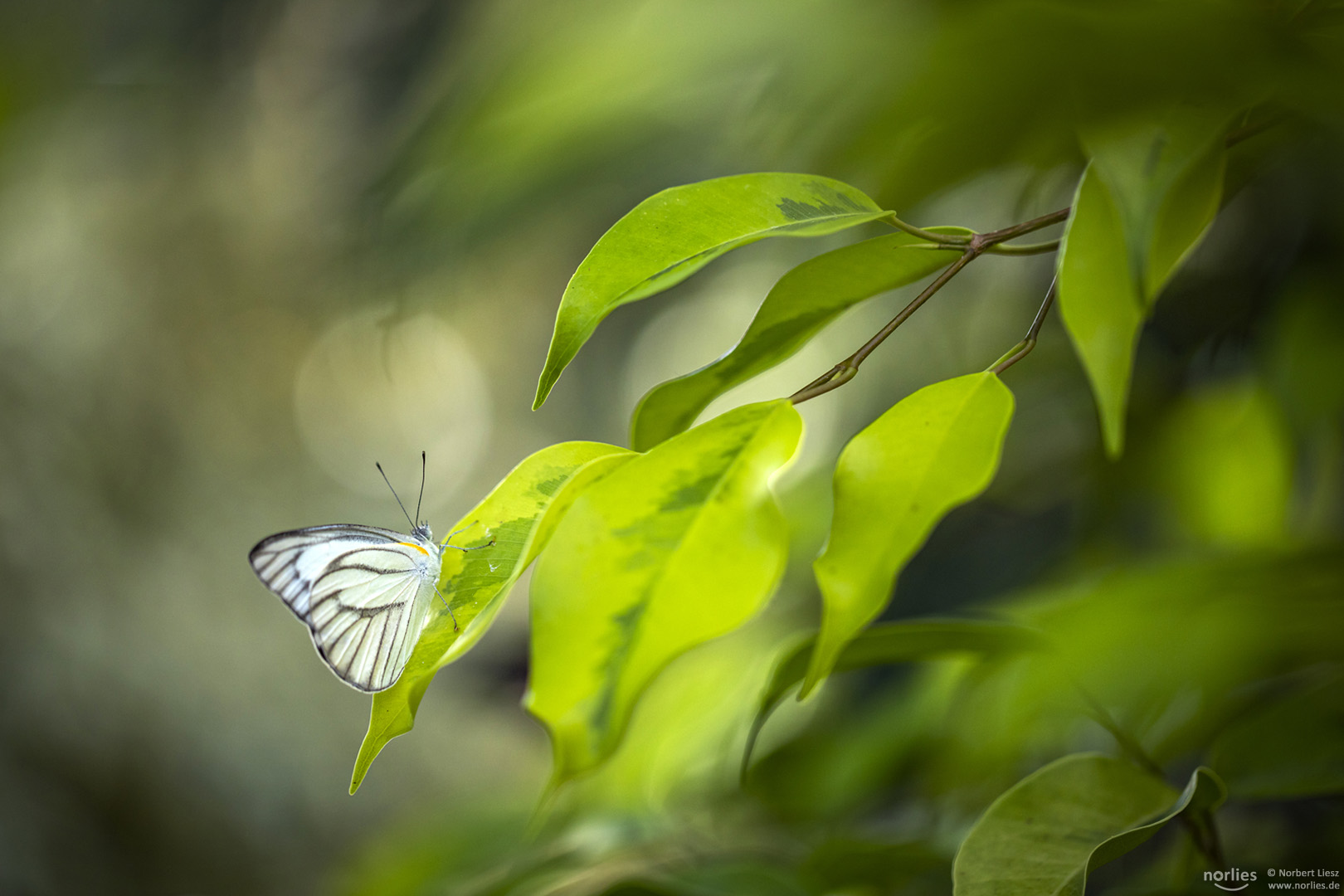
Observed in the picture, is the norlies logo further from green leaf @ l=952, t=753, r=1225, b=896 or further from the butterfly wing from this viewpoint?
the butterfly wing

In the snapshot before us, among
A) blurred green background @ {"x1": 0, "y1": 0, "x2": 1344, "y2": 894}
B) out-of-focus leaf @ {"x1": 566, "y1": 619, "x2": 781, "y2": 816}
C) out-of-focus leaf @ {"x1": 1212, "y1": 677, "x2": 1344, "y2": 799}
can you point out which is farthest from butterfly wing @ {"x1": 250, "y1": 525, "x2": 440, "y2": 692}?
out-of-focus leaf @ {"x1": 1212, "y1": 677, "x2": 1344, "y2": 799}

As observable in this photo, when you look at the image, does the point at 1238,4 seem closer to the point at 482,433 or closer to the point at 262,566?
the point at 262,566

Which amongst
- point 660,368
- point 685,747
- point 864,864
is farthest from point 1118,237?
point 660,368

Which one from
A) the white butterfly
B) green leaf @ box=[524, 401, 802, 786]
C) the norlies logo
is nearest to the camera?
green leaf @ box=[524, 401, 802, 786]

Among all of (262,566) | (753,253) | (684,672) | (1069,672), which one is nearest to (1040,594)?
(1069,672)

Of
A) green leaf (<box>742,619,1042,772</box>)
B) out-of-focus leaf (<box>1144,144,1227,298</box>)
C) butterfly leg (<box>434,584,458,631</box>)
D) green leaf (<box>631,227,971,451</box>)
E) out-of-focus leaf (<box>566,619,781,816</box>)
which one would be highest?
green leaf (<box>631,227,971,451</box>)

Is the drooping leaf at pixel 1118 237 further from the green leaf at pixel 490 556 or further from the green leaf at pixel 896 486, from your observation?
the green leaf at pixel 490 556

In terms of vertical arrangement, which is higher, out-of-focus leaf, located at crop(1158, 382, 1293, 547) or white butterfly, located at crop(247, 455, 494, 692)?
white butterfly, located at crop(247, 455, 494, 692)
